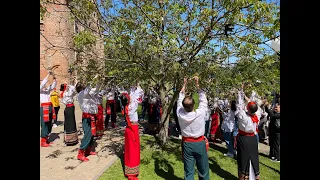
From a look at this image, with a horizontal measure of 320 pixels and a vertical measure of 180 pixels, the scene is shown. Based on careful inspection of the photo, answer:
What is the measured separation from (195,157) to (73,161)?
142 inches

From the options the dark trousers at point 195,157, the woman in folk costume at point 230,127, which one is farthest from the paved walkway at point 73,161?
the woman in folk costume at point 230,127

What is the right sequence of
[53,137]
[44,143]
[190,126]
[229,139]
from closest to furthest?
[190,126]
[229,139]
[44,143]
[53,137]

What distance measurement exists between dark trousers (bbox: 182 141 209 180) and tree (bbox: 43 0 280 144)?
1.54 meters

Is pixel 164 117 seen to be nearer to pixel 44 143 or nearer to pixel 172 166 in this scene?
pixel 172 166

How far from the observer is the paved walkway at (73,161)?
5.44 metres

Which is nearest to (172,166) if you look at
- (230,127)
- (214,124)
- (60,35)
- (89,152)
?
(230,127)

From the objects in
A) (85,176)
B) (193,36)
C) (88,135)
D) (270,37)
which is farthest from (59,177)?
(270,37)

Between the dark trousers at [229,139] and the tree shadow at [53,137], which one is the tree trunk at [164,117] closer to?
the dark trousers at [229,139]

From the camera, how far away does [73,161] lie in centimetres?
631

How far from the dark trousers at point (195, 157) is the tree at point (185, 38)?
154 cm

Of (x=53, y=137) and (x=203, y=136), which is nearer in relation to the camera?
(x=203, y=136)

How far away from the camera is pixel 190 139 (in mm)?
4297

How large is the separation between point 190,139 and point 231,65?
227 centimetres
